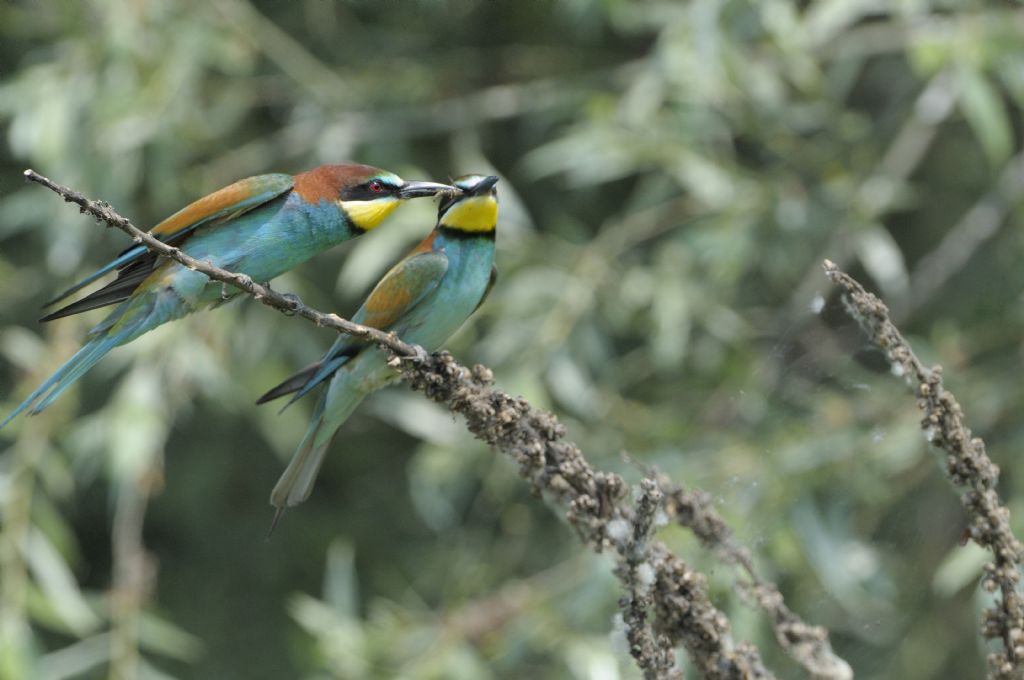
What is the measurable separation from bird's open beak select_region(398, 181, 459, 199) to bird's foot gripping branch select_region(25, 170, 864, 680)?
24 centimetres

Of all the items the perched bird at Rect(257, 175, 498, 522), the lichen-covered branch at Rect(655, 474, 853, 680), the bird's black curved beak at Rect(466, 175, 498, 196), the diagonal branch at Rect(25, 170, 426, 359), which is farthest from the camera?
the bird's black curved beak at Rect(466, 175, 498, 196)

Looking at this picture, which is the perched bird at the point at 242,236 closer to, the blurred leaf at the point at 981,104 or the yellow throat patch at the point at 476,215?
the yellow throat patch at the point at 476,215

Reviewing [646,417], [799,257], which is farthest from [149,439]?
[799,257]

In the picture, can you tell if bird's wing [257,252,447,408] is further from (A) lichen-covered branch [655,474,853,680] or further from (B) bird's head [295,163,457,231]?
(A) lichen-covered branch [655,474,853,680]

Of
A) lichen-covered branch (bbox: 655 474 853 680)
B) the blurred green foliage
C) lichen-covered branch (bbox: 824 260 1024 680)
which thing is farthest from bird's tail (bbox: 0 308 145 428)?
the blurred green foliage

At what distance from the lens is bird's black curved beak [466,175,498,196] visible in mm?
2018

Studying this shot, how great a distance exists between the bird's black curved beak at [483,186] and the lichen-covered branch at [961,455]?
0.73 m

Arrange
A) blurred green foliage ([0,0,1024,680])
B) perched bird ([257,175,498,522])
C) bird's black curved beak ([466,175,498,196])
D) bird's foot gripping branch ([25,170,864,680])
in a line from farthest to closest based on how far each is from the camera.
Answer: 1. blurred green foliage ([0,0,1024,680])
2. bird's black curved beak ([466,175,498,196])
3. perched bird ([257,175,498,522])
4. bird's foot gripping branch ([25,170,864,680])

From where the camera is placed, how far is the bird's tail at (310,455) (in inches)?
71.6

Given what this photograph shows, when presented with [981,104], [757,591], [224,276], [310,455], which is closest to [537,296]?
[981,104]

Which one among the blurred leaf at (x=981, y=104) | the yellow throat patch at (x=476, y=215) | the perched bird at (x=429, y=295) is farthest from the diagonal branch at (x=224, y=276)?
the blurred leaf at (x=981, y=104)

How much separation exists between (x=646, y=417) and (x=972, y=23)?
58.3 inches

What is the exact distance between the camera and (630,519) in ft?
4.86

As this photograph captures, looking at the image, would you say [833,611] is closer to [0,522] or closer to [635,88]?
[635,88]
